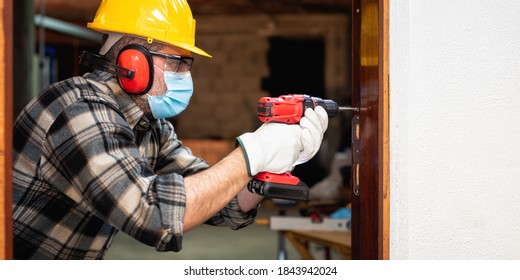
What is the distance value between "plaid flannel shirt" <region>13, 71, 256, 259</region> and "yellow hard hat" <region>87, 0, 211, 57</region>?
16 cm

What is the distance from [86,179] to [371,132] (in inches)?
28.6

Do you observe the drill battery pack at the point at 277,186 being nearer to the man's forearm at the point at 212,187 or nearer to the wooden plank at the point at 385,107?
the man's forearm at the point at 212,187

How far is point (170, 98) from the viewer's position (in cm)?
185

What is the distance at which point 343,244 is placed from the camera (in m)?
3.59

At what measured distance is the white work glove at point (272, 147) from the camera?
158cm

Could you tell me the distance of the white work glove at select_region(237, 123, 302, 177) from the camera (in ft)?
5.18

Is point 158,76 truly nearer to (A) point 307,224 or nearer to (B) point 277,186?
(B) point 277,186

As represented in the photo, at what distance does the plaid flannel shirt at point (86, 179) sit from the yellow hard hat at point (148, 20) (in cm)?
16

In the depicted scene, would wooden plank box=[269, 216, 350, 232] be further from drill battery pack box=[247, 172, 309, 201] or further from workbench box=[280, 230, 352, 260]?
drill battery pack box=[247, 172, 309, 201]

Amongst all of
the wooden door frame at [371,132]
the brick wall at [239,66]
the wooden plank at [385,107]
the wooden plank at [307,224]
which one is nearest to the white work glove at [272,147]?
the wooden door frame at [371,132]
